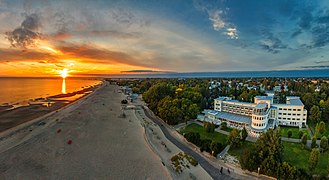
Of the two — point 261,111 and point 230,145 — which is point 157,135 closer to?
point 230,145

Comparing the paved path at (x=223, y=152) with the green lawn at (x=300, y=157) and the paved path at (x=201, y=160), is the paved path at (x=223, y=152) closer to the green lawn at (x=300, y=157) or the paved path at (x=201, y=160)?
the paved path at (x=201, y=160)

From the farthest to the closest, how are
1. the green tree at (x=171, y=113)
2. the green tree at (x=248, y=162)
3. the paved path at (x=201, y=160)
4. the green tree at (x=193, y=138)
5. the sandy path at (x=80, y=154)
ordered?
the green tree at (x=171, y=113), the green tree at (x=193, y=138), the green tree at (x=248, y=162), the paved path at (x=201, y=160), the sandy path at (x=80, y=154)

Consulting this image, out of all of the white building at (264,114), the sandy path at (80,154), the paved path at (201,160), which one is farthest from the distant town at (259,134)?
the sandy path at (80,154)

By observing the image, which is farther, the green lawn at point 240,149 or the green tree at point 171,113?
the green tree at point 171,113

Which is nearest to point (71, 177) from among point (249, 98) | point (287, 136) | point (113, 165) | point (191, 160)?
point (113, 165)

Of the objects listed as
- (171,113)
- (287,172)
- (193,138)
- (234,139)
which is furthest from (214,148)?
(171,113)

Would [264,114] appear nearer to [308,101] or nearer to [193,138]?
[193,138]

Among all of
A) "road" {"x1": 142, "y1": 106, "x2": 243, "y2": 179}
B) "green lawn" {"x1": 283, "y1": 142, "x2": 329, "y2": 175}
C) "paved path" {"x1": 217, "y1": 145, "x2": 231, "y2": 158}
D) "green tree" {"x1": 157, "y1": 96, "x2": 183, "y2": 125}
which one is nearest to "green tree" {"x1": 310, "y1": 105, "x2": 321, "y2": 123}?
"green lawn" {"x1": 283, "y1": 142, "x2": 329, "y2": 175}
